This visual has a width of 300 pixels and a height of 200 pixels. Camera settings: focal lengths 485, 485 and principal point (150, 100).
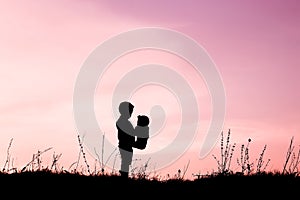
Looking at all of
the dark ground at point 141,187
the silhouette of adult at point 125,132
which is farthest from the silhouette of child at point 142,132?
the dark ground at point 141,187

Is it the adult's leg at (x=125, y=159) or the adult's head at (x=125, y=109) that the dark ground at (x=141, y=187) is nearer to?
the adult's leg at (x=125, y=159)

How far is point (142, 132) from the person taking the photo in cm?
1162

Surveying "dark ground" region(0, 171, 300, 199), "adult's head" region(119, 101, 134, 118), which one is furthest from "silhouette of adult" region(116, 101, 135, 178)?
"dark ground" region(0, 171, 300, 199)

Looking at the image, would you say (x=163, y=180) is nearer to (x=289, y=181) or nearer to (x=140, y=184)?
(x=140, y=184)

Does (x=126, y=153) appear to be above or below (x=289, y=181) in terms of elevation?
above

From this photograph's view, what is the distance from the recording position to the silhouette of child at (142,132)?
38.1 feet

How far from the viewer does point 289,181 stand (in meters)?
10.1

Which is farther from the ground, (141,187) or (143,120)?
(143,120)

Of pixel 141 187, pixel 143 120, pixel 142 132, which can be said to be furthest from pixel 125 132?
pixel 141 187

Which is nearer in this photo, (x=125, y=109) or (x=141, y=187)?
(x=141, y=187)

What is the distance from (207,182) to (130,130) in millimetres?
2313

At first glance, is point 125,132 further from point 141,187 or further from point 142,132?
point 141,187

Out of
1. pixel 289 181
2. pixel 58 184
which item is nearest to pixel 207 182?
pixel 289 181

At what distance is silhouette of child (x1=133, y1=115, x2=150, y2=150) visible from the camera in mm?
11609
